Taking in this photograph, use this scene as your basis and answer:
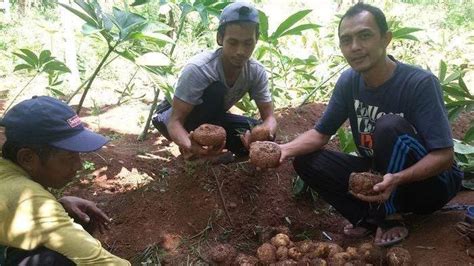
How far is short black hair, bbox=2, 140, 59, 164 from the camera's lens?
1324 mm

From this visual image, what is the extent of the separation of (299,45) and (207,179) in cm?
253

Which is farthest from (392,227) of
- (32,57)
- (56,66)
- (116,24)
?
(32,57)

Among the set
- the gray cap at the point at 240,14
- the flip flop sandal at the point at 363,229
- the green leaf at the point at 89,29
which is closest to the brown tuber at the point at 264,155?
the flip flop sandal at the point at 363,229

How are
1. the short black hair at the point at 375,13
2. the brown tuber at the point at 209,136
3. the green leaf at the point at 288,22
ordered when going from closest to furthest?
the short black hair at the point at 375,13 < the brown tuber at the point at 209,136 < the green leaf at the point at 288,22

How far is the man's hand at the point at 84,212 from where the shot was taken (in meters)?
1.71

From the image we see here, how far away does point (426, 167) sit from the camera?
174 centimetres

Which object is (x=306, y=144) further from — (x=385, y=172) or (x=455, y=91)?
(x=455, y=91)

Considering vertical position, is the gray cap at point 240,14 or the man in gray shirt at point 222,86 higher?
the gray cap at point 240,14

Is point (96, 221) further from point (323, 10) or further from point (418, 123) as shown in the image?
point (323, 10)

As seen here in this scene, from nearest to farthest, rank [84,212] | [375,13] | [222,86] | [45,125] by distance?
[45,125] → [84,212] → [375,13] → [222,86]

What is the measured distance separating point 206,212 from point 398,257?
97 cm

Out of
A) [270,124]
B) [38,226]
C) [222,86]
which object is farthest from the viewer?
[270,124]

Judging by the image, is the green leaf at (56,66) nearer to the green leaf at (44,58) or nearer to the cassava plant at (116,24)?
the green leaf at (44,58)

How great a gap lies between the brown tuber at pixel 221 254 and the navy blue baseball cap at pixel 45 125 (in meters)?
0.77
